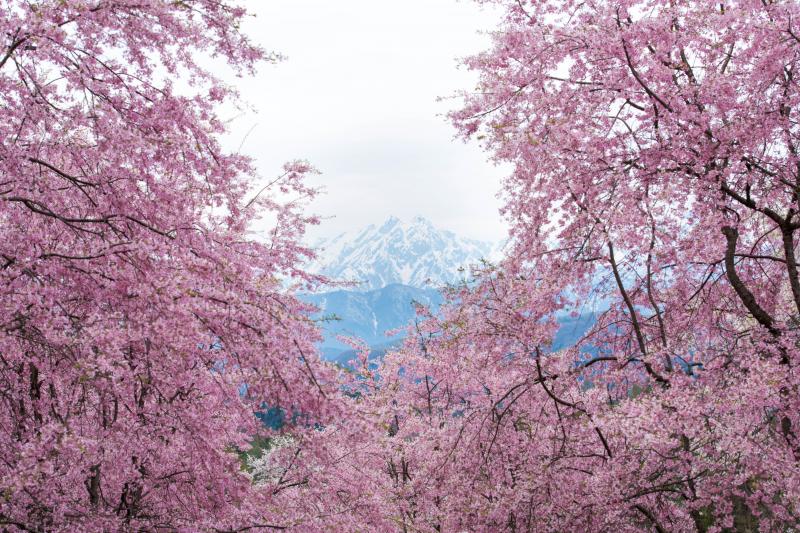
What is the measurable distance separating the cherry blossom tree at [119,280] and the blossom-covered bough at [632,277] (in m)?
1.31

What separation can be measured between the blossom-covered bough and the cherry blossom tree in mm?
1307

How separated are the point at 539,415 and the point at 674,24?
16.8 ft

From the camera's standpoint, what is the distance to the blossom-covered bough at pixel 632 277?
18.0 feet

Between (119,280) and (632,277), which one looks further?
(632,277)

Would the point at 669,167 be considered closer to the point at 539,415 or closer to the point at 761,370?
the point at 761,370

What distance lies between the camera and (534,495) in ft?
21.5

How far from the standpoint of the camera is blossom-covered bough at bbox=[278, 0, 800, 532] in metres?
5.50

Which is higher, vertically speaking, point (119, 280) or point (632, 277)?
point (632, 277)

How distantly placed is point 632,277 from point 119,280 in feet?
22.3

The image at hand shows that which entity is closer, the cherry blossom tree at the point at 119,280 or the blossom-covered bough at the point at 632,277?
the cherry blossom tree at the point at 119,280

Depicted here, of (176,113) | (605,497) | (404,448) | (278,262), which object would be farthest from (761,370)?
(278,262)

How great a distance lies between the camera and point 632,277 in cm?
827

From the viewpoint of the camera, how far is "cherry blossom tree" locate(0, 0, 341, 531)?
3812mm

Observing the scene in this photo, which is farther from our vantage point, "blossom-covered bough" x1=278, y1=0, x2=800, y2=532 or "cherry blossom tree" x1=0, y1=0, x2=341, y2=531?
"blossom-covered bough" x1=278, y1=0, x2=800, y2=532
